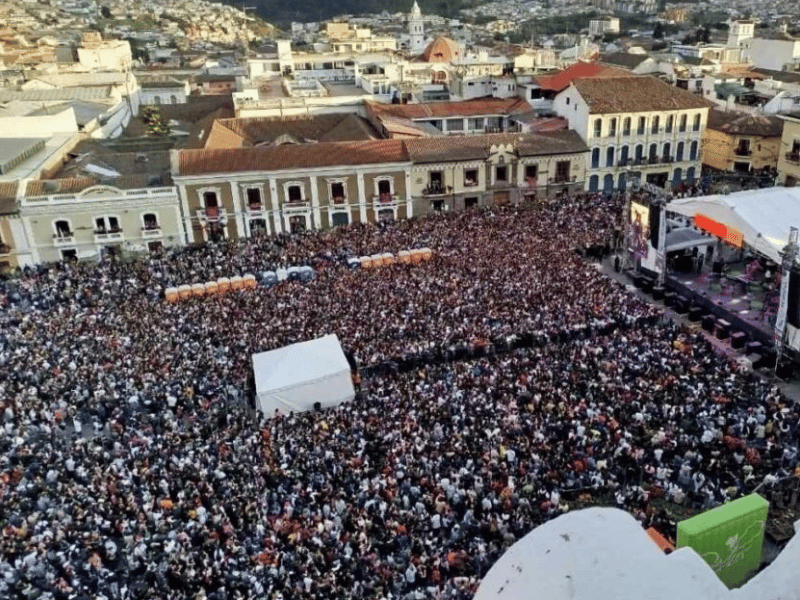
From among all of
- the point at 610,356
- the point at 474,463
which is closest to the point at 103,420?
the point at 474,463

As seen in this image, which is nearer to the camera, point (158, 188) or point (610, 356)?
point (610, 356)

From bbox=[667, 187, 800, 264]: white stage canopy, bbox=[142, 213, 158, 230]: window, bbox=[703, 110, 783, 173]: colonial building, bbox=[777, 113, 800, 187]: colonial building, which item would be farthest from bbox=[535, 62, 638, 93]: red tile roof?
bbox=[142, 213, 158, 230]: window

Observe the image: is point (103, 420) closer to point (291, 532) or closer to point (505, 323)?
point (291, 532)

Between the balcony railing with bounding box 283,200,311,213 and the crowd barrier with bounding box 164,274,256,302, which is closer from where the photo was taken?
the crowd barrier with bounding box 164,274,256,302

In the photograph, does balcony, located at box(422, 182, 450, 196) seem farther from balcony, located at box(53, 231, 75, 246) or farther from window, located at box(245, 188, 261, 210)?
balcony, located at box(53, 231, 75, 246)

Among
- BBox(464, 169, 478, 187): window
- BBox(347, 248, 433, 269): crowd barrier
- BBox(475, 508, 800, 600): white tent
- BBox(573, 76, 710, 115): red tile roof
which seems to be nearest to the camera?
BBox(475, 508, 800, 600): white tent

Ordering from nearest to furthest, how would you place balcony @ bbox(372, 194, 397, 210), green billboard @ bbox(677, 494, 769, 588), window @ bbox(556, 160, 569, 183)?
green billboard @ bbox(677, 494, 769, 588) → balcony @ bbox(372, 194, 397, 210) → window @ bbox(556, 160, 569, 183)

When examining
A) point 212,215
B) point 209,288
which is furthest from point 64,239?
point 209,288
